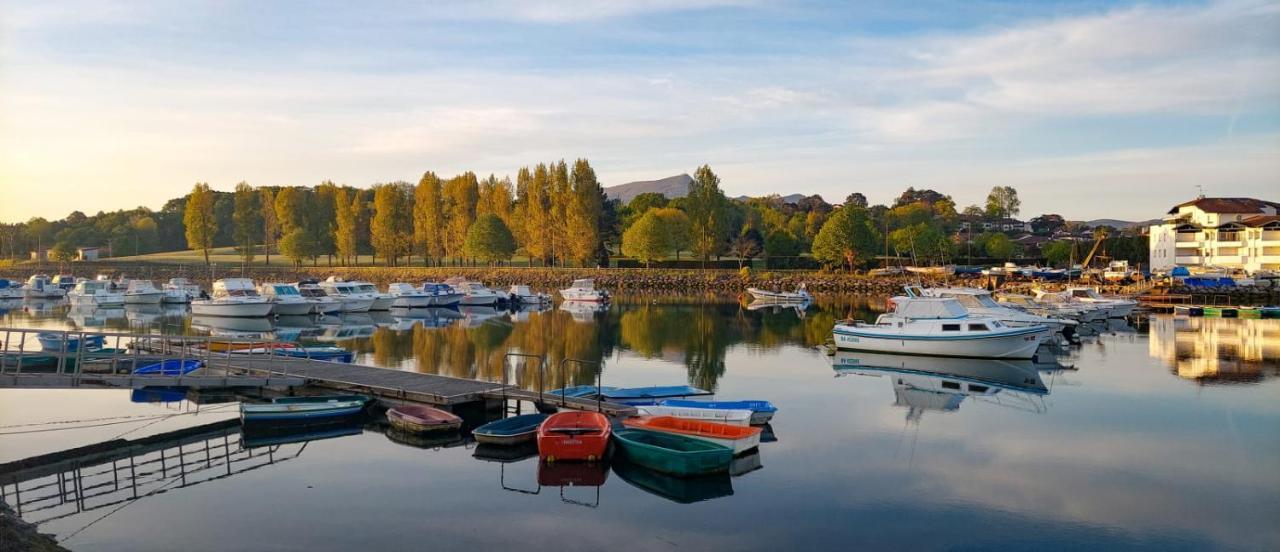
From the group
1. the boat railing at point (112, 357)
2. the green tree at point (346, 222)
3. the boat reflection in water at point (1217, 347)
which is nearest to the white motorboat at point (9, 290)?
the green tree at point (346, 222)

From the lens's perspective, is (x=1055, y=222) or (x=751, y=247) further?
(x=1055, y=222)

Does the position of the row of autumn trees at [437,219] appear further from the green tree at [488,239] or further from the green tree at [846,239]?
the green tree at [846,239]

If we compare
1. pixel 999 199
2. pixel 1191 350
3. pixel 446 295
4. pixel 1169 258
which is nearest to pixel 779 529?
pixel 1191 350

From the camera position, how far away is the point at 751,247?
370 ft

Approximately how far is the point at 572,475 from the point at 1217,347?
35773 mm

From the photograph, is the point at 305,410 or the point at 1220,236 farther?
the point at 1220,236

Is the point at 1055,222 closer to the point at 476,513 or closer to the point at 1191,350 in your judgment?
the point at 1191,350

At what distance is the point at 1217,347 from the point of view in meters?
40.9

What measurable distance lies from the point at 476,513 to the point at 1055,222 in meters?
198

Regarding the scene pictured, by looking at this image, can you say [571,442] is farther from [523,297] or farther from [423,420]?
[523,297]

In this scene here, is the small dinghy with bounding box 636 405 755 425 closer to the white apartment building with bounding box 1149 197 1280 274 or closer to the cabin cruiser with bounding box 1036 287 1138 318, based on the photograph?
the cabin cruiser with bounding box 1036 287 1138 318

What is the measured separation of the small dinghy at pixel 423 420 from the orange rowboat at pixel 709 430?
4357 millimetres

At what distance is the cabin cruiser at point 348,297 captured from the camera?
6538 cm

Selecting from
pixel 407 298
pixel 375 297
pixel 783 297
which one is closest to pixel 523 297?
pixel 407 298
